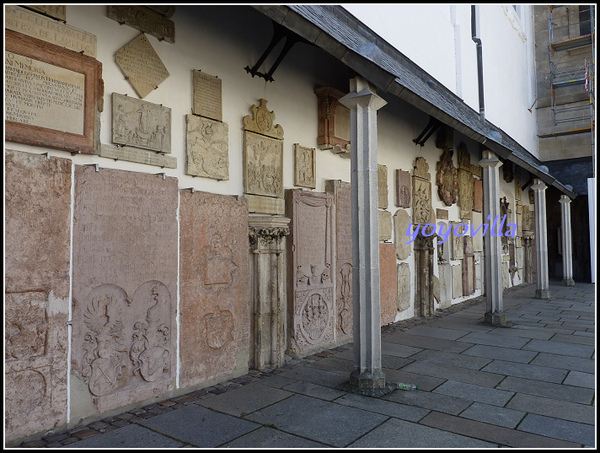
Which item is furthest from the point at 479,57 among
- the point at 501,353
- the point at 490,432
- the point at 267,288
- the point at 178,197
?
the point at 490,432

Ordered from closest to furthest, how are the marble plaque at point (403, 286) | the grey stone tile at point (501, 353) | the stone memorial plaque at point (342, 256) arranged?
the grey stone tile at point (501, 353) → the stone memorial plaque at point (342, 256) → the marble plaque at point (403, 286)

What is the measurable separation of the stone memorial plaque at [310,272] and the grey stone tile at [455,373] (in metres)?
1.18

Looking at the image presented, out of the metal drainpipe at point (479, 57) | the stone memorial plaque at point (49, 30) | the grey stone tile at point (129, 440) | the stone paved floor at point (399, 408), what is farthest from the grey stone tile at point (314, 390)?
the metal drainpipe at point (479, 57)

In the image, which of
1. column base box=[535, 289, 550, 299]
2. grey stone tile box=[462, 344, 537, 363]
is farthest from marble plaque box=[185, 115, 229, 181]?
column base box=[535, 289, 550, 299]

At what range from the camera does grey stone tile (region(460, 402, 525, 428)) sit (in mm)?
3365

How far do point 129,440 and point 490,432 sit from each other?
2414 millimetres

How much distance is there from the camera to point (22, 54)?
308 cm

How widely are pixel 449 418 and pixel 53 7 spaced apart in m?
4.08

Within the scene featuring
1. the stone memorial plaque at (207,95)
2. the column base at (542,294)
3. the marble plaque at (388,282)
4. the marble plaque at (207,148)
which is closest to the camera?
the marble plaque at (207,148)

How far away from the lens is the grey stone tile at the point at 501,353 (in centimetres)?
526

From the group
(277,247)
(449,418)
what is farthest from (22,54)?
(449,418)

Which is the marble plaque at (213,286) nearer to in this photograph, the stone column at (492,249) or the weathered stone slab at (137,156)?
the weathered stone slab at (137,156)

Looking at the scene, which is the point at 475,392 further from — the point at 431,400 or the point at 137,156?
the point at 137,156

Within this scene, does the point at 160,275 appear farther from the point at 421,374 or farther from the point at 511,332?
the point at 511,332
